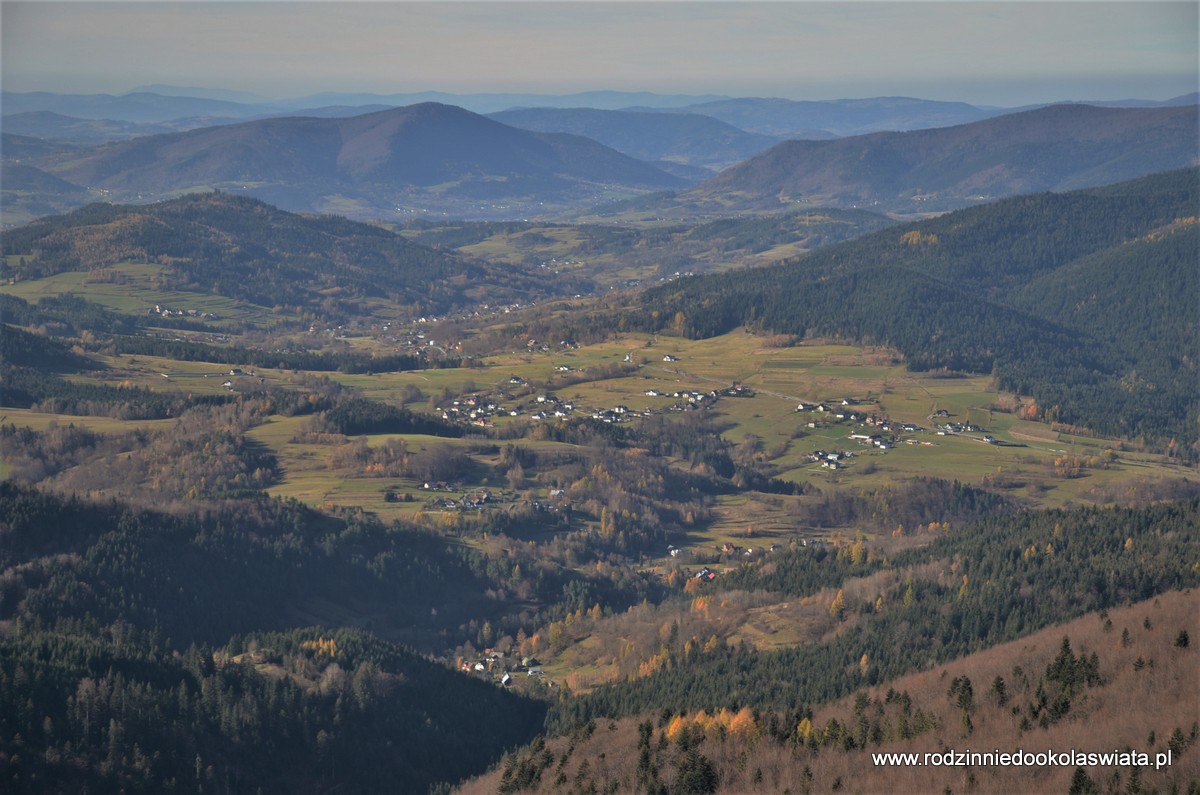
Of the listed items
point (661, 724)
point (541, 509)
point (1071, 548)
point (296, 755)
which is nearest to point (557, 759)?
point (661, 724)

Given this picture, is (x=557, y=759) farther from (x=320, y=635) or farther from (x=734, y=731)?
(x=320, y=635)

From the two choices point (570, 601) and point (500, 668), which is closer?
point (500, 668)

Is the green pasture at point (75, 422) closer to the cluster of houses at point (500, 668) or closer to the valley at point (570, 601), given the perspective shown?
the valley at point (570, 601)

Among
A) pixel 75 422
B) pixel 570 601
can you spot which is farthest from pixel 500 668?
pixel 75 422

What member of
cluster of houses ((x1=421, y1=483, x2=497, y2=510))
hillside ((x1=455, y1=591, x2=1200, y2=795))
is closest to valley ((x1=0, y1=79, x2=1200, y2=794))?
hillside ((x1=455, y1=591, x2=1200, y2=795))

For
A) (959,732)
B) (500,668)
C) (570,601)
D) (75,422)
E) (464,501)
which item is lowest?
(500,668)

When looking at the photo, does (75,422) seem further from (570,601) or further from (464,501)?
(570,601)

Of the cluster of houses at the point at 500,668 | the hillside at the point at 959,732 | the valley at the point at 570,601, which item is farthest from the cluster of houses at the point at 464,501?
the hillside at the point at 959,732

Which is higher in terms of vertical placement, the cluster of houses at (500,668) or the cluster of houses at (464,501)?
the cluster of houses at (464,501)
